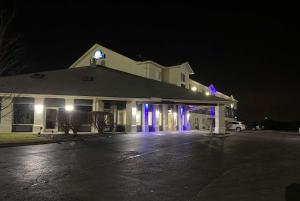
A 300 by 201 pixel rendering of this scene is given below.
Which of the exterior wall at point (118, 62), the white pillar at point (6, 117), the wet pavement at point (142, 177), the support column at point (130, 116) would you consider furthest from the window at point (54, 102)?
the wet pavement at point (142, 177)

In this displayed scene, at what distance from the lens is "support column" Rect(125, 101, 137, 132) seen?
110ft

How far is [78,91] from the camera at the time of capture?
3131cm

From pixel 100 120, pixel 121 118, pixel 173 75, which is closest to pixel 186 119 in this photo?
pixel 173 75

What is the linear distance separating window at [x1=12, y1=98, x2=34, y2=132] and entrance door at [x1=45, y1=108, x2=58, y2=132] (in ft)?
4.66

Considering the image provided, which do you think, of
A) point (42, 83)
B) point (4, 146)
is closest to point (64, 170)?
point (4, 146)

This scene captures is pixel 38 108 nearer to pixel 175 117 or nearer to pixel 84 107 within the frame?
pixel 84 107

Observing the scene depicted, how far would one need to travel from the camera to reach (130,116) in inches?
1316

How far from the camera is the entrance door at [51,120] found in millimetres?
30766

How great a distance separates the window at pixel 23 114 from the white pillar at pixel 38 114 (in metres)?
0.36

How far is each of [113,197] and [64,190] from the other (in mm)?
1407

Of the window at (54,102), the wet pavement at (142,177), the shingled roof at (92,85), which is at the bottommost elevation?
the wet pavement at (142,177)

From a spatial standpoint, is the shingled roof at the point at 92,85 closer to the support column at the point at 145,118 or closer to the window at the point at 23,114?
the window at the point at 23,114

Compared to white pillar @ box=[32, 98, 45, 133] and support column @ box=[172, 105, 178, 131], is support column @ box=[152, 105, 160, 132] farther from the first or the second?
white pillar @ box=[32, 98, 45, 133]

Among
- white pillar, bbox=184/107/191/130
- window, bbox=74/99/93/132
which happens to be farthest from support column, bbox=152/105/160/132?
window, bbox=74/99/93/132
